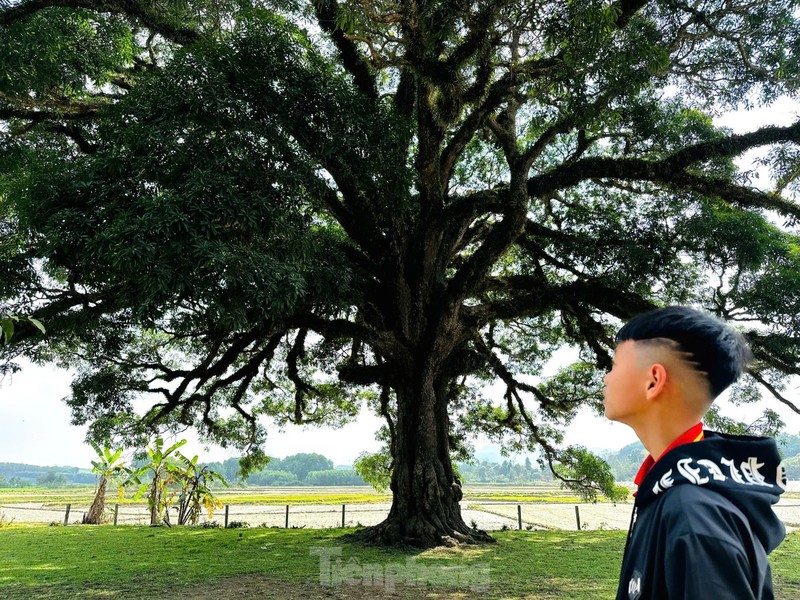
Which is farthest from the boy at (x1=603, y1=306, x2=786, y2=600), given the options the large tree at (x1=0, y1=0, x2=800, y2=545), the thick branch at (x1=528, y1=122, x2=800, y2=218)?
the thick branch at (x1=528, y1=122, x2=800, y2=218)

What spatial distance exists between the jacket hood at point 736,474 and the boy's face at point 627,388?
148mm

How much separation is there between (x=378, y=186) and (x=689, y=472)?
6392mm

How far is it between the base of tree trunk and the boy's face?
25.8ft

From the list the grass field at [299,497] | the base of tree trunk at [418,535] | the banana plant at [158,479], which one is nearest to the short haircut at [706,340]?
the base of tree trunk at [418,535]

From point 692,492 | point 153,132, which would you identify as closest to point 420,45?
point 153,132

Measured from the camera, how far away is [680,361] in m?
1.29

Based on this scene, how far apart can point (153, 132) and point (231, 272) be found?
170cm

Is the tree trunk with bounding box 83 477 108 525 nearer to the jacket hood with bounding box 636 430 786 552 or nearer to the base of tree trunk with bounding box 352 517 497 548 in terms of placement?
the base of tree trunk with bounding box 352 517 497 548

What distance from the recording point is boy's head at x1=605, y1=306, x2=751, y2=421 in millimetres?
1271

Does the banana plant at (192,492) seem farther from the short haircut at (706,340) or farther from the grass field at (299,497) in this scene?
the short haircut at (706,340)

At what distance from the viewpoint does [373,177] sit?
7.05m

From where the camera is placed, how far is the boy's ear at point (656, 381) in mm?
A: 1275

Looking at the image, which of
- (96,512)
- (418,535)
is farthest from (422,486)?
(96,512)

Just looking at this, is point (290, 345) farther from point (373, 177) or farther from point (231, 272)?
point (231, 272)
